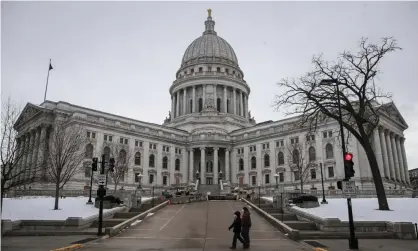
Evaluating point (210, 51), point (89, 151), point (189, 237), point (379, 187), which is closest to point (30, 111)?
point (89, 151)

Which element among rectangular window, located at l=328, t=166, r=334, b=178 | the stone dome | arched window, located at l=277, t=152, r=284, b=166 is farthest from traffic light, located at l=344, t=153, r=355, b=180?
the stone dome

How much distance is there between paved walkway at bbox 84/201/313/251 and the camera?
14695mm

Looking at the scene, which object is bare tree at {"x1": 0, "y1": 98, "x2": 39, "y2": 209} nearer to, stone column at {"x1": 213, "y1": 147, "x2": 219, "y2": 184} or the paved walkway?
the paved walkway

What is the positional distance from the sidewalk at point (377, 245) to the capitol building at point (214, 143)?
3393 cm

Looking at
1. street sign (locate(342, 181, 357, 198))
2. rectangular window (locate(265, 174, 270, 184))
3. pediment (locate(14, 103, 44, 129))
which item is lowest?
street sign (locate(342, 181, 357, 198))

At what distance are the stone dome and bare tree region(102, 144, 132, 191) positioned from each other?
50.0m

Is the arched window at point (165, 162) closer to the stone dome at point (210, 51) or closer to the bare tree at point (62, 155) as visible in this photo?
the bare tree at point (62, 155)

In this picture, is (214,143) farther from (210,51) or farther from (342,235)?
(342,235)

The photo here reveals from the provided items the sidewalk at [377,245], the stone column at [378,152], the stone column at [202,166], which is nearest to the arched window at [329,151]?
the stone column at [378,152]

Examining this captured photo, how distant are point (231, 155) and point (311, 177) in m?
22.3

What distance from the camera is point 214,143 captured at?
79750 millimetres

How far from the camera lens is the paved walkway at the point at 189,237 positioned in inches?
579

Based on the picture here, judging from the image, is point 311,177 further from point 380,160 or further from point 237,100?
point 237,100

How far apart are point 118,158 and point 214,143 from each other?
29.7 m
